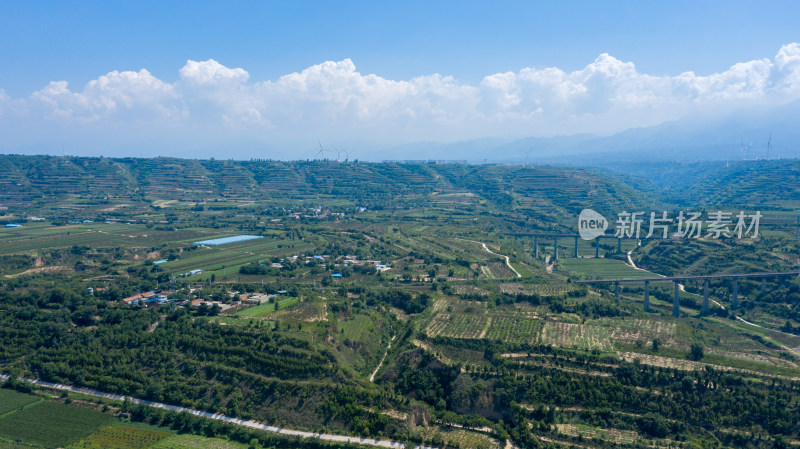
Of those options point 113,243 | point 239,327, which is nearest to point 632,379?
point 239,327

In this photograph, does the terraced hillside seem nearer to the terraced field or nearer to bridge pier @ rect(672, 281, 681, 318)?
the terraced field

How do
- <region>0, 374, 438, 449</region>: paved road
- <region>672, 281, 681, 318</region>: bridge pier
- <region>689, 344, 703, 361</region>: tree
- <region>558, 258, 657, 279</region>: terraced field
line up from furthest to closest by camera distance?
<region>558, 258, 657, 279</region>: terraced field
<region>672, 281, 681, 318</region>: bridge pier
<region>689, 344, 703, 361</region>: tree
<region>0, 374, 438, 449</region>: paved road

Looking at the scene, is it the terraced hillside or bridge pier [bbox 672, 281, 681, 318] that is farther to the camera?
the terraced hillside

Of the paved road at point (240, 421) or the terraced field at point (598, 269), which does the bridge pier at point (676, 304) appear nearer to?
the terraced field at point (598, 269)

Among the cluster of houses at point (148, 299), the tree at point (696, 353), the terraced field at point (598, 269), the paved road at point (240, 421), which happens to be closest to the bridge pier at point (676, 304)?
the terraced field at point (598, 269)


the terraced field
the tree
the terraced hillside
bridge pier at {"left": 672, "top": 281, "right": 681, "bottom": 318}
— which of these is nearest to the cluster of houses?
the tree

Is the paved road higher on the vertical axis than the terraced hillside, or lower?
lower

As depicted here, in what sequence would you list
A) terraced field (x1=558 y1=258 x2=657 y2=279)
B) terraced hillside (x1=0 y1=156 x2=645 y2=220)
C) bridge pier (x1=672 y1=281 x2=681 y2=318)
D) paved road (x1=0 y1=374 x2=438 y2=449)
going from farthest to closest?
terraced hillside (x1=0 y1=156 x2=645 y2=220)
terraced field (x1=558 y1=258 x2=657 y2=279)
bridge pier (x1=672 y1=281 x2=681 y2=318)
paved road (x1=0 y1=374 x2=438 y2=449)

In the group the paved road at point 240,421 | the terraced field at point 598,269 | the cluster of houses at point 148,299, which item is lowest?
the terraced field at point 598,269

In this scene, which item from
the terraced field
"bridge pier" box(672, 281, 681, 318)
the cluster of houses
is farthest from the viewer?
the terraced field

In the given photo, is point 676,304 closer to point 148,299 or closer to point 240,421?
point 240,421

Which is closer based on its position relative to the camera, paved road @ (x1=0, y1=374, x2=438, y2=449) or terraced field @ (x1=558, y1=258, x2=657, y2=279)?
paved road @ (x1=0, y1=374, x2=438, y2=449)

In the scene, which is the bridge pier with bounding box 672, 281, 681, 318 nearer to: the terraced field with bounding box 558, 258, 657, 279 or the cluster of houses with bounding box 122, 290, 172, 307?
the terraced field with bounding box 558, 258, 657, 279

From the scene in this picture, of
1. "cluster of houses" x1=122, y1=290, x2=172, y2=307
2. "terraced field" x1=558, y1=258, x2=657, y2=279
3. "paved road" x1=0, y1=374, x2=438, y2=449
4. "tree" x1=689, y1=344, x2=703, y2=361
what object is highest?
"cluster of houses" x1=122, y1=290, x2=172, y2=307
